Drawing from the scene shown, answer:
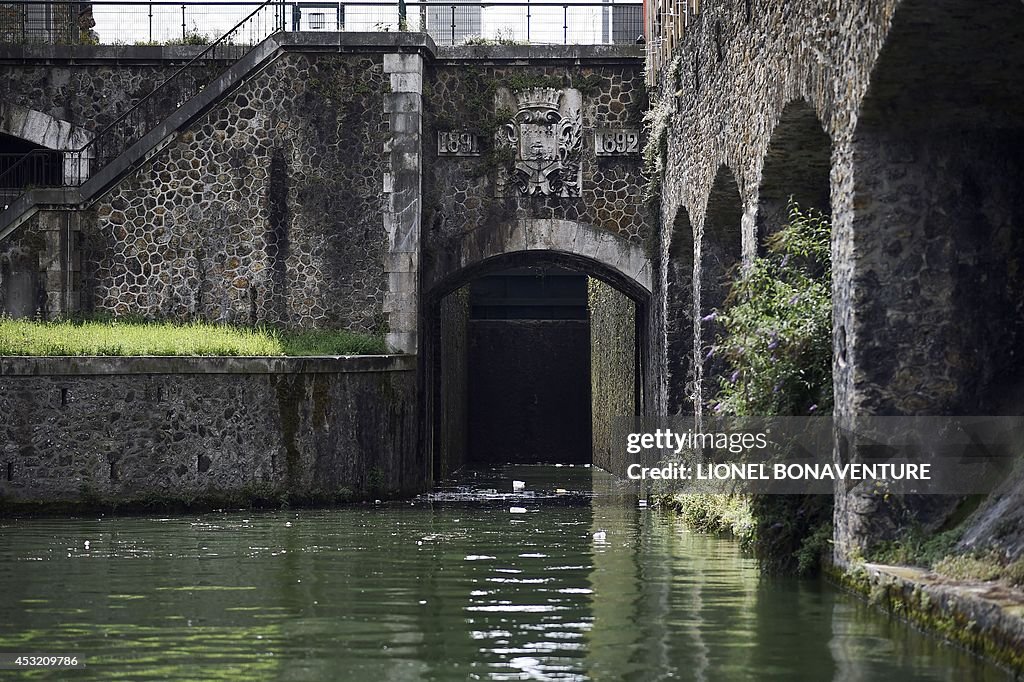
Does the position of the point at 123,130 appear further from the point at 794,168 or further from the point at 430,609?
the point at 430,609

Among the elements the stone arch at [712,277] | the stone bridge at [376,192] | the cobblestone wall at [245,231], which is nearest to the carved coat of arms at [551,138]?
the stone bridge at [376,192]

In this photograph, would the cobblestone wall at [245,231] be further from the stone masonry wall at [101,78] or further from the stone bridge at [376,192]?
the stone masonry wall at [101,78]

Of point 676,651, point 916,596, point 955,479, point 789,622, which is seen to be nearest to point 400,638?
point 676,651

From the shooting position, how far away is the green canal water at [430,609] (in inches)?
254

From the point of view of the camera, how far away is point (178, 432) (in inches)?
618

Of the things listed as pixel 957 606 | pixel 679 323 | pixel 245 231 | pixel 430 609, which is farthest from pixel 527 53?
pixel 957 606

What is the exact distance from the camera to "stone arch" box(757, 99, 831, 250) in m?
11.4

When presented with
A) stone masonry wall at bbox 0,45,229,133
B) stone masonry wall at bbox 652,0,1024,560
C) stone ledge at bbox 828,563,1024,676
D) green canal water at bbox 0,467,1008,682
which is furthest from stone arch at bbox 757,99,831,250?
stone masonry wall at bbox 0,45,229,133

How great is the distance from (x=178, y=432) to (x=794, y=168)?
277 inches

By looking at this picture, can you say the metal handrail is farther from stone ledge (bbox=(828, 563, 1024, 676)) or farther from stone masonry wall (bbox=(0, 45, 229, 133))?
stone ledge (bbox=(828, 563, 1024, 676))

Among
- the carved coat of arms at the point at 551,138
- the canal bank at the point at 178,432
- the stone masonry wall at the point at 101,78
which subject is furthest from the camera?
the stone masonry wall at the point at 101,78

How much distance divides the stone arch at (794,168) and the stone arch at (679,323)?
5388 mm

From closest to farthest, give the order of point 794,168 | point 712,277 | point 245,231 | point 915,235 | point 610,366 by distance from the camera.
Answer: point 915,235 → point 794,168 → point 712,277 → point 245,231 → point 610,366

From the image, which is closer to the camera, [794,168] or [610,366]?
[794,168]
